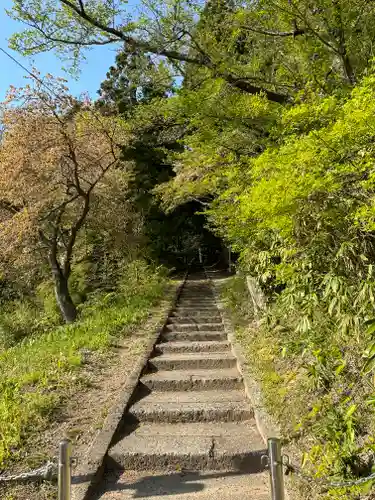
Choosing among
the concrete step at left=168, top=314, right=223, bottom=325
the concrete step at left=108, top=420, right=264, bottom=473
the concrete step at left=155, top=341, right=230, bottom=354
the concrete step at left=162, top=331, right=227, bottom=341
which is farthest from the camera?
the concrete step at left=168, top=314, right=223, bottom=325

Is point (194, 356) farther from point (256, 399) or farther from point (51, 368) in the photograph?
point (51, 368)

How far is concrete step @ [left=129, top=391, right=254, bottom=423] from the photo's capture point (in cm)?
490

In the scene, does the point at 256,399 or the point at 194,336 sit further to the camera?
the point at 194,336

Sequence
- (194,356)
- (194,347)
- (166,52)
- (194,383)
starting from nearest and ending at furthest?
(194,383)
(194,356)
(166,52)
(194,347)

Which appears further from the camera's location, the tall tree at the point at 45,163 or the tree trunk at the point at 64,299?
the tree trunk at the point at 64,299

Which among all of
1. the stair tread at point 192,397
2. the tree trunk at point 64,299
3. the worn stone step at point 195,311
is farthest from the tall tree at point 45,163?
the stair tread at point 192,397

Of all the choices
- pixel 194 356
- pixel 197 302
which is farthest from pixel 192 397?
pixel 197 302

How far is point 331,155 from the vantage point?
4.14 m

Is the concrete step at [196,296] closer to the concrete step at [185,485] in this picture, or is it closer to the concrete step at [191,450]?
the concrete step at [191,450]

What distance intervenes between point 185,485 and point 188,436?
0.70m

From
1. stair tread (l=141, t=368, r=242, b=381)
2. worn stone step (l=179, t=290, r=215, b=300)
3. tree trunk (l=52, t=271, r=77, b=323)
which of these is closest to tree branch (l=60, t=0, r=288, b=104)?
stair tread (l=141, t=368, r=242, b=381)

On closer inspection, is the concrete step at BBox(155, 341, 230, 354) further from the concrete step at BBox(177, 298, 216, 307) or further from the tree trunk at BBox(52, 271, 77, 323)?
the tree trunk at BBox(52, 271, 77, 323)

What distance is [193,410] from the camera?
4926mm

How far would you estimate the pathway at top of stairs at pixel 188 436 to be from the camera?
377cm
